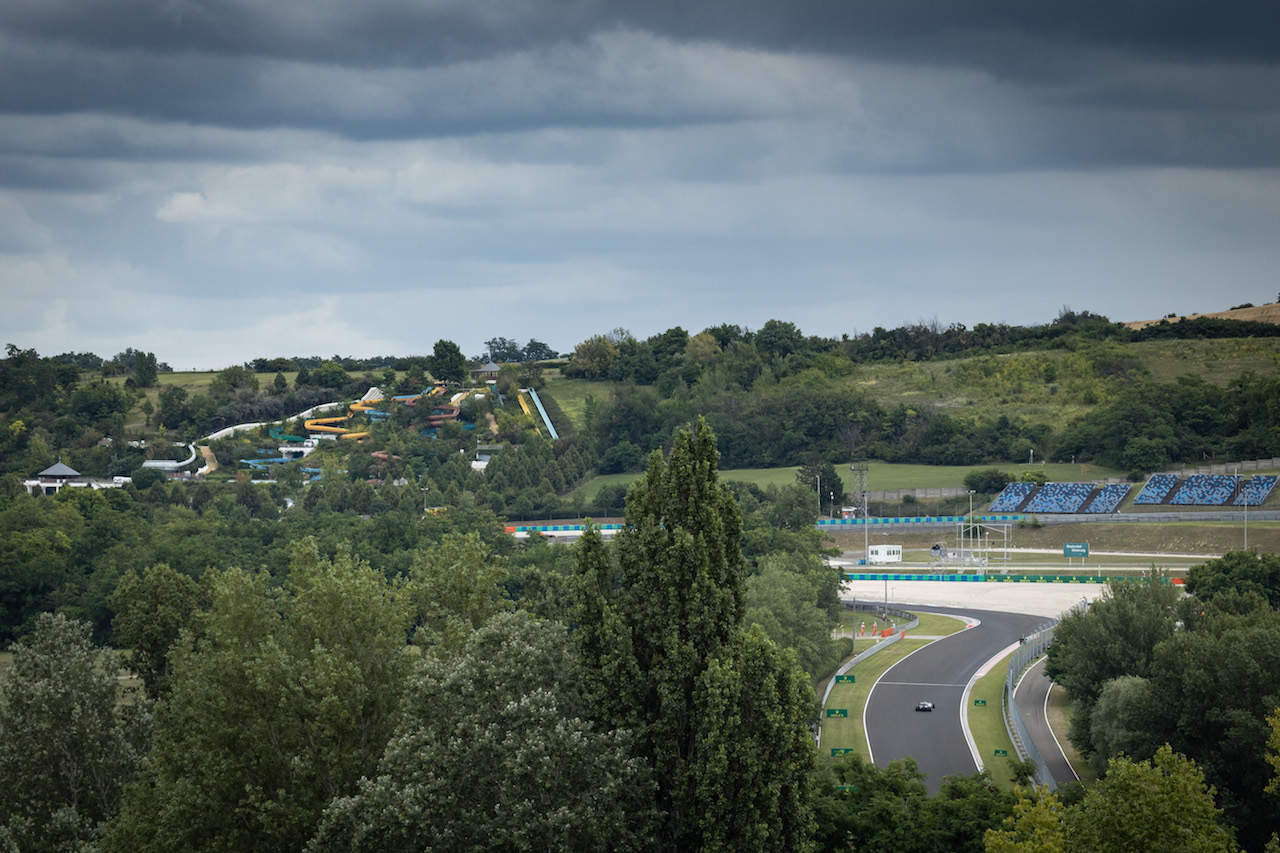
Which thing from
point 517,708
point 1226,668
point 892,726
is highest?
point 517,708

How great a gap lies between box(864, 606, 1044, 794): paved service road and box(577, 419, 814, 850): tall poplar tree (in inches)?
642

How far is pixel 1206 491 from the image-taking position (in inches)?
4252

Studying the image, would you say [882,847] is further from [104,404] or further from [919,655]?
[104,404]

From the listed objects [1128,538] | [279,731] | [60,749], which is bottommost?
[1128,538]

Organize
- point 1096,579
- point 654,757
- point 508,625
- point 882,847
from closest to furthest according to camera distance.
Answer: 1. point 654,757
2. point 508,625
3. point 882,847
4. point 1096,579

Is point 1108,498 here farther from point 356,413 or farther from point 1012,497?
point 356,413

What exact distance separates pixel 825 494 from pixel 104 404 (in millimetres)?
88990

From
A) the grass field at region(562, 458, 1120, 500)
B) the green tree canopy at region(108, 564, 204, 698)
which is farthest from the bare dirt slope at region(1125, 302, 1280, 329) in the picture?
the green tree canopy at region(108, 564, 204, 698)

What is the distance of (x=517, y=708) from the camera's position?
21.9 m

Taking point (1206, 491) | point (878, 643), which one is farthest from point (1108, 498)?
point (878, 643)

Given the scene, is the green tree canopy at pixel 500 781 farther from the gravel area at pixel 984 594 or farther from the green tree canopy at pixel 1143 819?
the gravel area at pixel 984 594

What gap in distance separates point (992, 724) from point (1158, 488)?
71899mm

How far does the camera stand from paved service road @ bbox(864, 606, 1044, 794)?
144 ft

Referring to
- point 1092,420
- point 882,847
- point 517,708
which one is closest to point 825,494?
point 1092,420
